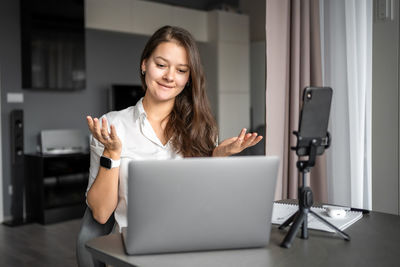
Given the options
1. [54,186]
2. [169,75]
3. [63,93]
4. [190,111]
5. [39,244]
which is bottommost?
[39,244]

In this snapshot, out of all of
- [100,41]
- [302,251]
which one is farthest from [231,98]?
[302,251]

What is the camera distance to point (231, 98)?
20.2 feet

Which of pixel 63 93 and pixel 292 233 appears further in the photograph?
pixel 63 93

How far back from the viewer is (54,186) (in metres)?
4.83

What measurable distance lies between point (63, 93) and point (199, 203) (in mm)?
4502

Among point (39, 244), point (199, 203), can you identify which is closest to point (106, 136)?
point (199, 203)

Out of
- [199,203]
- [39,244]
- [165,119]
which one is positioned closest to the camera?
[199,203]

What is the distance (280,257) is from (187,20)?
5.11 m

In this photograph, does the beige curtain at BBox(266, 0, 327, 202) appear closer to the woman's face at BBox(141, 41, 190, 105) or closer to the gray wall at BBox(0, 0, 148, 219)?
the woman's face at BBox(141, 41, 190, 105)

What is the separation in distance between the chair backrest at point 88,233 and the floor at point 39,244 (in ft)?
6.58

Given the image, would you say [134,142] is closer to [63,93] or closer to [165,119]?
[165,119]

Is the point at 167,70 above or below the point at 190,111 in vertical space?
above

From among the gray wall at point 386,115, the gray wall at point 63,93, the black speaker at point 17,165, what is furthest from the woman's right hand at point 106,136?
the gray wall at point 63,93

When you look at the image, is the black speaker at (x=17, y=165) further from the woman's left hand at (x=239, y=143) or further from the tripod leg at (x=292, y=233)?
the tripod leg at (x=292, y=233)
